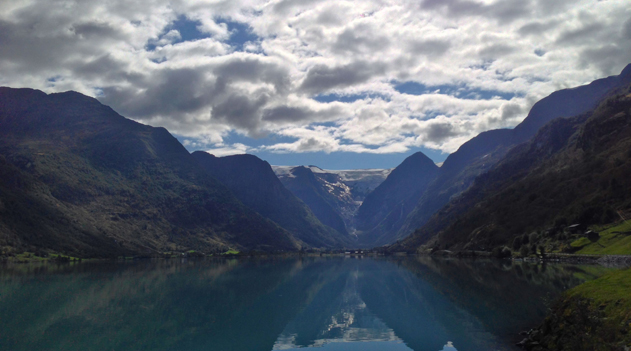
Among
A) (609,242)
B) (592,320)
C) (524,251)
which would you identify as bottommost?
(524,251)

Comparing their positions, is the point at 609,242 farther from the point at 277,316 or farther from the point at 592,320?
the point at 592,320

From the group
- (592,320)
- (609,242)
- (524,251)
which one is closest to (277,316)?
(592,320)

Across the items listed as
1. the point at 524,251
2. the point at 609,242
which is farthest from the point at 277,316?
the point at 524,251

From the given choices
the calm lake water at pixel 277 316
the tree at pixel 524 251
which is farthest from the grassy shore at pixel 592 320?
the tree at pixel 524 251

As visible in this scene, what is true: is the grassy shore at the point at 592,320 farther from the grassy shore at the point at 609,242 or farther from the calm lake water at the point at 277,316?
the grassy shore at the point at 609,242

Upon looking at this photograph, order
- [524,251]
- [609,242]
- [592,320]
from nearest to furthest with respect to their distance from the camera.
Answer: [592,320]
[609,242]
[524,251]

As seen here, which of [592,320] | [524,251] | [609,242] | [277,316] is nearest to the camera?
[592,320]

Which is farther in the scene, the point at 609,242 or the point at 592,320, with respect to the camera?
the point at 609,242

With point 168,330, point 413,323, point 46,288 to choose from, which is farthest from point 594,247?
point 46,288

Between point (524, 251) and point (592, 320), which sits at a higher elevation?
point (592, 320)

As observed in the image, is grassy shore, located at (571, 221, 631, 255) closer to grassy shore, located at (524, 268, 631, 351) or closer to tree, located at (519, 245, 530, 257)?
tree, located at (519, 245, 530, 257)

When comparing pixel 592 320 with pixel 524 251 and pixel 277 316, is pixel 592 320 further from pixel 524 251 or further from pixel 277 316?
pixel 524 251

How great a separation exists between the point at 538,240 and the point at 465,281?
267 feet

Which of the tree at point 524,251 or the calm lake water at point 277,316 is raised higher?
the calm lake water at point 277,316
